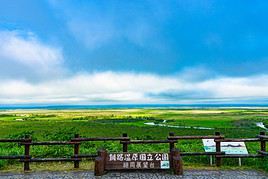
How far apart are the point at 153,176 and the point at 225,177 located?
225cm

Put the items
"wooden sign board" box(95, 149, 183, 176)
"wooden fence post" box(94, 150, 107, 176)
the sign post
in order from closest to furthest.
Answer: "wooden fence post" box(94, 150, 107, 176) → "wooden sign board" box(95, 149, 183, 176) → the sign post

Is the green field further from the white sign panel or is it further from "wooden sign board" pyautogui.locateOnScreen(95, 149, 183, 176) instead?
"wooden sign board" pyautogui.locateOnScreen(95, 149, 183, 176)

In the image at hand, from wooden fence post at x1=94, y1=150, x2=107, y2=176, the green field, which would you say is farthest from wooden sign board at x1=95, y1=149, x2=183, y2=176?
the green field

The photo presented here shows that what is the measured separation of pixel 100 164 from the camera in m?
10.5

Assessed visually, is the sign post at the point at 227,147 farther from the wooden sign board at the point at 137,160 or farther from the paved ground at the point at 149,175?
the wooden sign board at the point at 137,160

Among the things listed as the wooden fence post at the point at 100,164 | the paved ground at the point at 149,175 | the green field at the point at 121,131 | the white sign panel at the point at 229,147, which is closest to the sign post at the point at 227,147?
the white sign panel at the point at 229,147

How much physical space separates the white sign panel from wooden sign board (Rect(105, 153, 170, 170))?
6.90 feet

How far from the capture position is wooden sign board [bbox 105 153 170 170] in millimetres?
10727

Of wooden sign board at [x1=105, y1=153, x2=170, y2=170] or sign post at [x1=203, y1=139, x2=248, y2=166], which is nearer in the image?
wooden sign board at [x1=105, y1=153, x2=170, y2=170]

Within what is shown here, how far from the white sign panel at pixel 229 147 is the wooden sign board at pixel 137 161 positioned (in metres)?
2.10

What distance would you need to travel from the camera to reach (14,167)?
40.6 feet

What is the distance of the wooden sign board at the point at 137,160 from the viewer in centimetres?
1070

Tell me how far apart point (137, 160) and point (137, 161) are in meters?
0.03

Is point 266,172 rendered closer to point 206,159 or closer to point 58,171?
point 206,159
